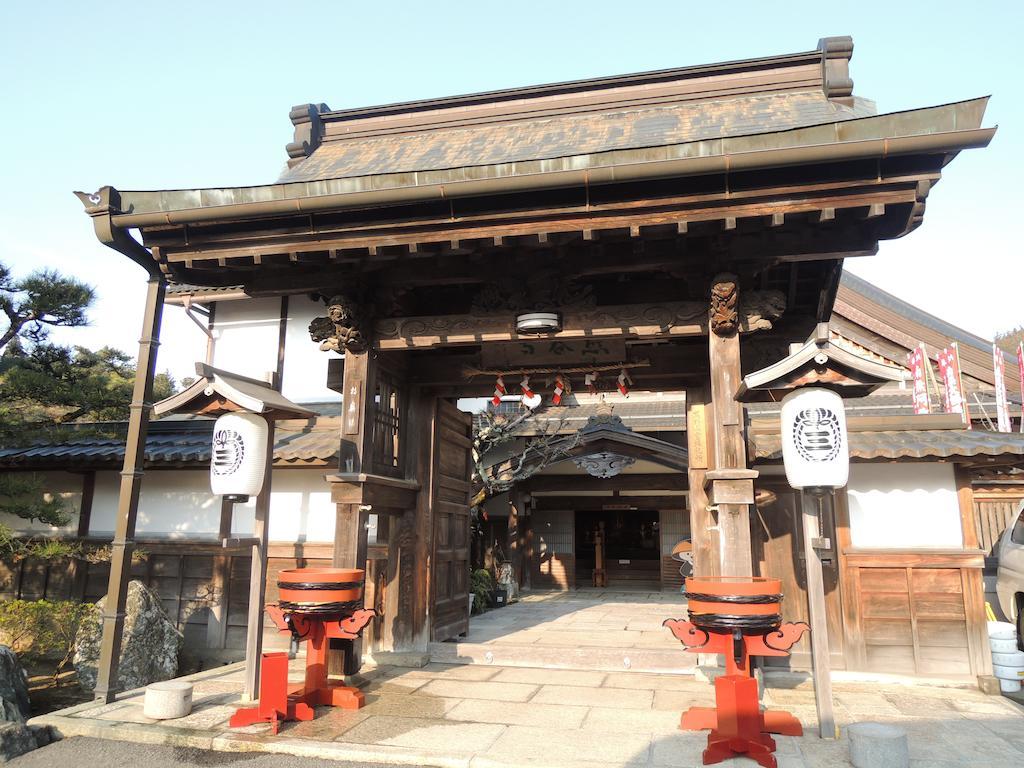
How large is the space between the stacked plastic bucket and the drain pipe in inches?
361

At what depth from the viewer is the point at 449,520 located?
31.4 ft

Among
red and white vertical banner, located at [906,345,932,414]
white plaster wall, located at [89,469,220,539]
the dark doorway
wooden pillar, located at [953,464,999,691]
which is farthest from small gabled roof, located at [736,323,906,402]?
the dark doorway

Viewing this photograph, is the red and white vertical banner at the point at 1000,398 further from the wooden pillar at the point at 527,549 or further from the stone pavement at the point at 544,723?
the wooden pillar at the point at 527,549

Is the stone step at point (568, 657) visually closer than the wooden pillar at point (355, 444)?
No

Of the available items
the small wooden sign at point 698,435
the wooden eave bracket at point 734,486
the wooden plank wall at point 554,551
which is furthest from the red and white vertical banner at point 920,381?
the wooden plank wall at point 554,551

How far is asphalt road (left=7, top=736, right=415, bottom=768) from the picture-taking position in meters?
4.86

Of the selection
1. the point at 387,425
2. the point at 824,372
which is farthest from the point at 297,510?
the point at 824,372

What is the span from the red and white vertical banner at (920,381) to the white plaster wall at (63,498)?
47.6 feet

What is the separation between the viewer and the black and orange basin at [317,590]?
587cm

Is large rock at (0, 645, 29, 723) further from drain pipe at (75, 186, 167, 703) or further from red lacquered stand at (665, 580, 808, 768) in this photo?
red lacquered stand at (665, 580, 808, 768)

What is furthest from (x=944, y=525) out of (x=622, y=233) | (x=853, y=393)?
(x=622, y=233)

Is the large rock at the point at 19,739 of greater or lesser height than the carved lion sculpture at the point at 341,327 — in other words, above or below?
below

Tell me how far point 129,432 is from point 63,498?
15.4 ft

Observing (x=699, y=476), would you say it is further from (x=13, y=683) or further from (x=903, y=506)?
(x=13, y=683)
